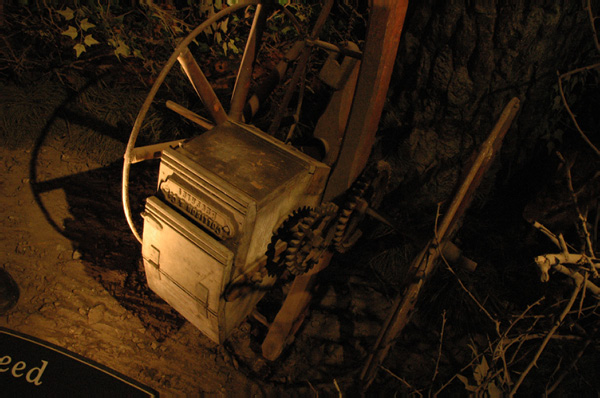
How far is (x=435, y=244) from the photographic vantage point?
5.57 ft

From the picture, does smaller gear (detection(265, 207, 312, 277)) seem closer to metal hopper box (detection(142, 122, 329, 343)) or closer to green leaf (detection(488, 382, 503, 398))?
metal hopper box (detection(142, 122, 329, 343))

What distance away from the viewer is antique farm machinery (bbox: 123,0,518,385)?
1771 millimetres

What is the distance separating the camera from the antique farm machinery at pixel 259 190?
5.81 feet

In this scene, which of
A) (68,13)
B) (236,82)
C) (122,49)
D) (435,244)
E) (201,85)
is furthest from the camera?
(122,49)

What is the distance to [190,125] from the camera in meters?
4.23

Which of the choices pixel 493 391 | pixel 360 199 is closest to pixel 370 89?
pixel 360 199

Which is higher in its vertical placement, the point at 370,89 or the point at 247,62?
the point at 370,89

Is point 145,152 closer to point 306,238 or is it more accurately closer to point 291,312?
point 306,238

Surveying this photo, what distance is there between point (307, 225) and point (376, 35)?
36.0 inches

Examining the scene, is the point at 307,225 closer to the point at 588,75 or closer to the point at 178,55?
the point at 178,55

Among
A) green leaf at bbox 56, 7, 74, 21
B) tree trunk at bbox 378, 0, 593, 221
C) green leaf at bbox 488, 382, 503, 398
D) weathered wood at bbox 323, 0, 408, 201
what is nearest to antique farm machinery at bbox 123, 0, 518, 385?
weathered wood at bbox 323, 0, 408, 201

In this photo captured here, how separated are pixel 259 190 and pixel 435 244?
782 millimetres

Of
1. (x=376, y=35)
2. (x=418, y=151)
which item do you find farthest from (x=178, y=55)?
(x=418, y=151)

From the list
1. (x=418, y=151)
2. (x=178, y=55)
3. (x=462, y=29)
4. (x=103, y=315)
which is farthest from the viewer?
(x=418, y=151)
